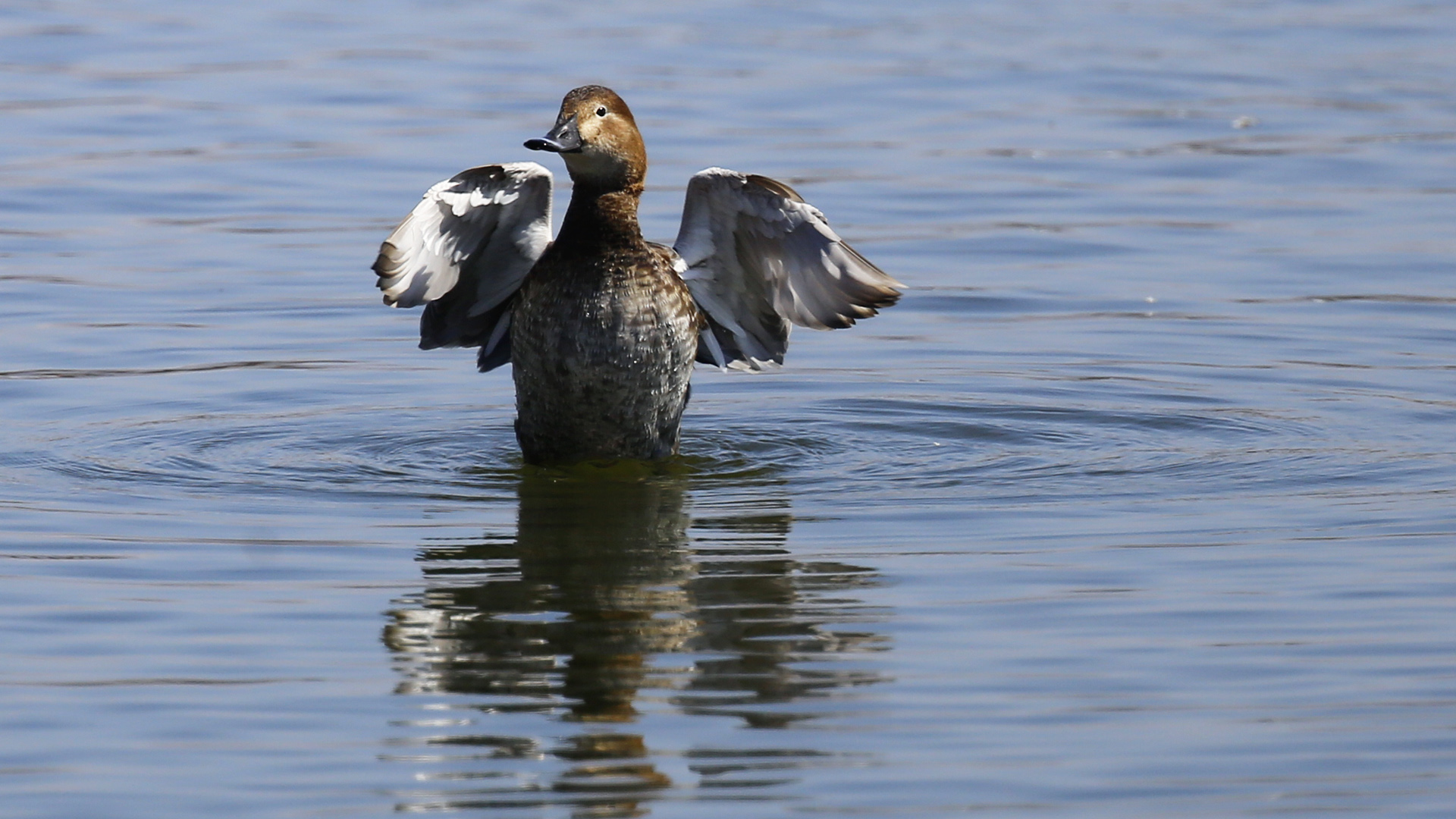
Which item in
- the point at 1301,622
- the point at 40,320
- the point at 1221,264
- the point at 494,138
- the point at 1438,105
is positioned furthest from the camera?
the point at 1438,105

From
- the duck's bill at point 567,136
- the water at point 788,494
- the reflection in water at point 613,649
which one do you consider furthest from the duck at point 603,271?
the reflection in water at point 613,649

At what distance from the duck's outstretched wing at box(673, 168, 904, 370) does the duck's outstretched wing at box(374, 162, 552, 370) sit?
1.98ft

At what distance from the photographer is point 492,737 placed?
15.7 ft

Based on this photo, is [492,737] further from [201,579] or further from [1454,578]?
[1454,578]

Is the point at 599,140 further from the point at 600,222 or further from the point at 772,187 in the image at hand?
the point at 772,187

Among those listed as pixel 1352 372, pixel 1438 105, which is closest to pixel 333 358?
pixel 1352 372

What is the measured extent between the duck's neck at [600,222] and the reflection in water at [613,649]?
1.00 m

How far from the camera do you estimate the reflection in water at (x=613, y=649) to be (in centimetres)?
457

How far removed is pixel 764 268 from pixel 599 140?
903 millimetres

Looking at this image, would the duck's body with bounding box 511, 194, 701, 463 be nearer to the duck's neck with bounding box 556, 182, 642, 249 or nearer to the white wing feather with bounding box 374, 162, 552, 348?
the duck's neck with bounding box 556, 182, 642, 249

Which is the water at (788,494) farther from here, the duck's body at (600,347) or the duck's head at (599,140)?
the duck's head at (599,140)

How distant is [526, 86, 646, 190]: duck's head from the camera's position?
740cm

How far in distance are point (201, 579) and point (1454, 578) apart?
3.63 metres

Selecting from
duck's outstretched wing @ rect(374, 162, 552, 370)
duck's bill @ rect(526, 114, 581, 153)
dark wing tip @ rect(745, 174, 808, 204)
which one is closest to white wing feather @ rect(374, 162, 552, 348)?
duck's outstretched wing @ rect(374, 162, 552, 370)
